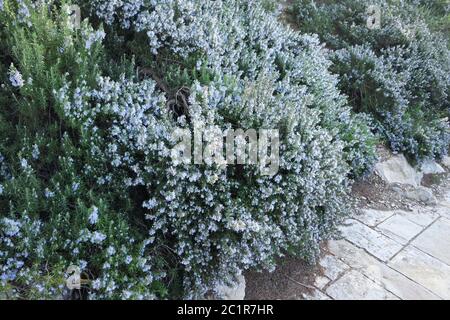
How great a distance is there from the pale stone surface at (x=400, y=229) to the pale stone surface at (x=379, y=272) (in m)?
0.54

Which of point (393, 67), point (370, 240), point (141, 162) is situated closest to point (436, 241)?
point (370, 240)

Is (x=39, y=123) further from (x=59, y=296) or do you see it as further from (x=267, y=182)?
(x=267, y=182)

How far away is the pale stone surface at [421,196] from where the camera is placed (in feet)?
15.9

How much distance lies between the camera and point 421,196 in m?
4.88

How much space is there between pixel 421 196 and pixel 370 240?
55.0 inches

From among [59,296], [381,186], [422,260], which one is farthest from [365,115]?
[59,296]

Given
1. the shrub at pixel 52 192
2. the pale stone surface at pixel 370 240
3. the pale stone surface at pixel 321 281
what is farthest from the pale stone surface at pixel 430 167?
the shrub at pixel 52 192

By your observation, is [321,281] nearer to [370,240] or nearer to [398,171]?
[370,240]

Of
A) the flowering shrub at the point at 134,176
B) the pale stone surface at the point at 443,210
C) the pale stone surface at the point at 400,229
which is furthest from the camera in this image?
the pale stone surface at the point at 443,210

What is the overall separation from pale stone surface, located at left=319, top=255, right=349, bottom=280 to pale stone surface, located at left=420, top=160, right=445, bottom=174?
8.68 feet

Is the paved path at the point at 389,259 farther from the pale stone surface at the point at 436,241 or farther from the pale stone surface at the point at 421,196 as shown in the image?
the pale stone surface at the point at 421,196

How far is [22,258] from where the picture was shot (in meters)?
2.42

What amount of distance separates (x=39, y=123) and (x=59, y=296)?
1.23 m

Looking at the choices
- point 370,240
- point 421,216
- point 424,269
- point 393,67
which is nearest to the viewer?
point 424,269
